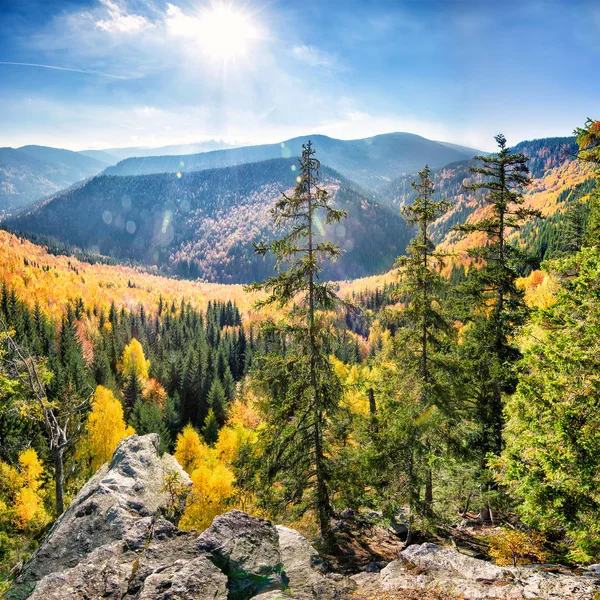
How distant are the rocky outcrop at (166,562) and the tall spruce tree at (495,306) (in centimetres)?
1021

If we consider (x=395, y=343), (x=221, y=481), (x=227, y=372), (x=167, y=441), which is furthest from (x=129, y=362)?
(x=395, y=343)

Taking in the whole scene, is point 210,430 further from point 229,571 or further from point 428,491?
point 229,571

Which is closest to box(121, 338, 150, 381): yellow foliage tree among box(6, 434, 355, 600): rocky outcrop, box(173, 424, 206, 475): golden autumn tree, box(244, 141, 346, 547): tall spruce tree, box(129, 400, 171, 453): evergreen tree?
box(129, 400, 171, 453): evergreen tree

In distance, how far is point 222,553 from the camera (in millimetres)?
8797

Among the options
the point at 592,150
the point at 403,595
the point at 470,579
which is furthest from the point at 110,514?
the point at 592,150

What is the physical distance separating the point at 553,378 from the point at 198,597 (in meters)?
9.40

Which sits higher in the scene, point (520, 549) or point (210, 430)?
point (520, 549)

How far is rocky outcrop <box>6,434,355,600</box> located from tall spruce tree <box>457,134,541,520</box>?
10.2 m

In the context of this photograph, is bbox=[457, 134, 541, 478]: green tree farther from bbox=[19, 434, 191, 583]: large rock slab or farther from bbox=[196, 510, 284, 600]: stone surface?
bbox=[19, 434, 191, 583]: large rock slab

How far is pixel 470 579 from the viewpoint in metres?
8.59

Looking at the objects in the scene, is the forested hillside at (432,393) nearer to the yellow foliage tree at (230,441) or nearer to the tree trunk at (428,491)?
the tree trunk at (428,491)

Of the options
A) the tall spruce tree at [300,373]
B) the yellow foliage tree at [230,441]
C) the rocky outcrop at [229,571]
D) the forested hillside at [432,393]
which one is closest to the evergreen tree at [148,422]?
the yellow foliage tree at [230,441]

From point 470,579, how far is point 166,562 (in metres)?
7.21

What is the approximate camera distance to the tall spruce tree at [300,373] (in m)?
12.8
